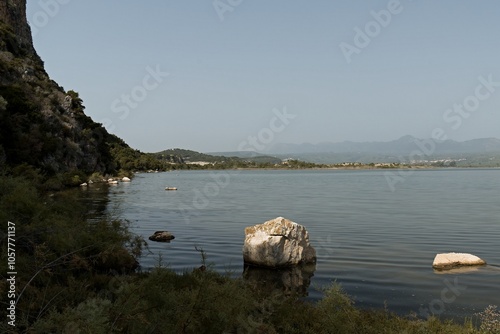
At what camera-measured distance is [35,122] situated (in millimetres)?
56844

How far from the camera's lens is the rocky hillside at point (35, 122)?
4750 cm

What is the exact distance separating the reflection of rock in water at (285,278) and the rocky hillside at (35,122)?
26.0 meters

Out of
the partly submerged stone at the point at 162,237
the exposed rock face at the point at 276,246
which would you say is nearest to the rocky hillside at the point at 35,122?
the partly submerged stone at the point at 162,237

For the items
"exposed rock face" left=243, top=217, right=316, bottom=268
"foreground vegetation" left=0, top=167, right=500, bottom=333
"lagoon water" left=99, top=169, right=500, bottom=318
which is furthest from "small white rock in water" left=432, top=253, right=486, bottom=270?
"foreground vegetation" left=0, top=167, right=500, bottom=333

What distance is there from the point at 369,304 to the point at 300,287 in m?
2.67

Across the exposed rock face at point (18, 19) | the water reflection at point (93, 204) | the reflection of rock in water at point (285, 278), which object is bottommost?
the reflection of rock in water at point (285, 278)

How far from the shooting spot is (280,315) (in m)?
9.38

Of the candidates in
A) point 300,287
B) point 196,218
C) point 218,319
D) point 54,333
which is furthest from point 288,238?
point 196,218

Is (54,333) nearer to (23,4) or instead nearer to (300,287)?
(300,287)

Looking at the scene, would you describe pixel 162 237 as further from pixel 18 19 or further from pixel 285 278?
pixel 18 19

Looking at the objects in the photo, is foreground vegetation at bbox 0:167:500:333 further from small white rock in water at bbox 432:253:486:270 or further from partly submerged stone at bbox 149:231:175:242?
partly submerged stone at bbox 149:231:175:242

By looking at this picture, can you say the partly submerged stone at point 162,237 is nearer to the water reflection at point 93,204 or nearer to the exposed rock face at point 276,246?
the water reflection at point 93,204

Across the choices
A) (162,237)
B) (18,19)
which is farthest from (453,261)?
(18,19)

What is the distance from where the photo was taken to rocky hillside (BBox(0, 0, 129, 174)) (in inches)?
1870
